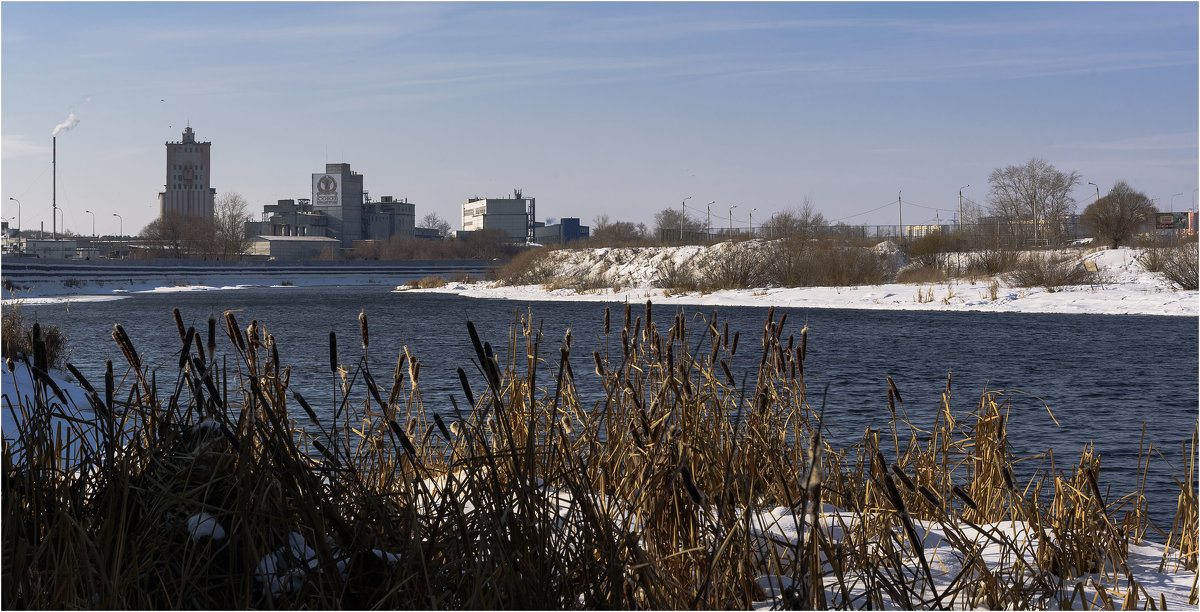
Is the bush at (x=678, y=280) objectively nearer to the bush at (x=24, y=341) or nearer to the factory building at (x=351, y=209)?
the bush at (x=24, y=341)

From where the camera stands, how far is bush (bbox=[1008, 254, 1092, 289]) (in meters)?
29.6

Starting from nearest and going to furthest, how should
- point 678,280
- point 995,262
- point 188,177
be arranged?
point 995,262 → point 678,280 → point 188,177

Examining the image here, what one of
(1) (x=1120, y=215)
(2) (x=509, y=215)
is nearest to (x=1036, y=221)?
(1) (x=1120, y=215)

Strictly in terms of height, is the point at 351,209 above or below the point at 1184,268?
above

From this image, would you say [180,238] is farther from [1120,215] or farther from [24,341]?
[24,341]

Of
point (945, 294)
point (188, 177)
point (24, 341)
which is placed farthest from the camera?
point (188, 177)

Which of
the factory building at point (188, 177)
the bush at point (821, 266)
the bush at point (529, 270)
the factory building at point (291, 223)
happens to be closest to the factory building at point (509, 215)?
the factory building at point (291, 223)

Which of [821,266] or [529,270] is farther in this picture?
[529,270]

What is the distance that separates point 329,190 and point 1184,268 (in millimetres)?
113180

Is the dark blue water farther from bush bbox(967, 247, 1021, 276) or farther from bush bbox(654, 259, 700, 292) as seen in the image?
bush bbox(967, 247, 1021, 276)

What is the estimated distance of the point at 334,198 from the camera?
127m

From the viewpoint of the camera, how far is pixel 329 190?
418 ft

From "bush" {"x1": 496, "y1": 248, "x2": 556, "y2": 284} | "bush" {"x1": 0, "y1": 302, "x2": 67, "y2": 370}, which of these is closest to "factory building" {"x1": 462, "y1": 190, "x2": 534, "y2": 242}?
"bush" {"x1": 496, "y1": 248, "x2": 556, "y2": 284}

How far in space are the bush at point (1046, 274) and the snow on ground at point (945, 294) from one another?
1.32 feet
